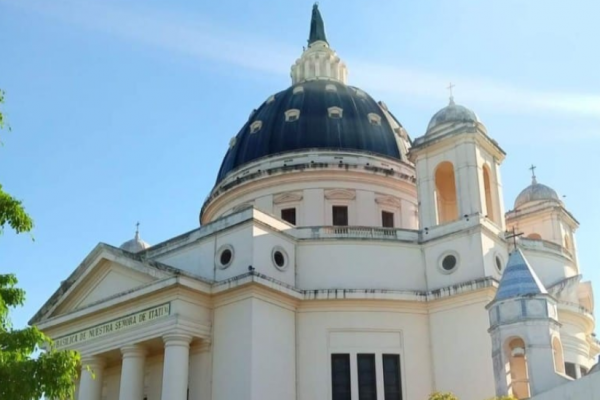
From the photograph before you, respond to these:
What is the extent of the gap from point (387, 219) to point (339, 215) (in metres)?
2.57

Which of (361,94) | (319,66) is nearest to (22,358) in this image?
(361,94)

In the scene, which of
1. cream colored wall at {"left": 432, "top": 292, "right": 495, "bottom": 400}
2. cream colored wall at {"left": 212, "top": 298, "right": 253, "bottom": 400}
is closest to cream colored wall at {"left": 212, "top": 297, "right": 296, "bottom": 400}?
cream colored wall at {"left": 212, "top": 298, "right": 253, "bottom": 400}

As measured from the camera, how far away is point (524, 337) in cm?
2342

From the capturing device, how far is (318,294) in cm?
3186

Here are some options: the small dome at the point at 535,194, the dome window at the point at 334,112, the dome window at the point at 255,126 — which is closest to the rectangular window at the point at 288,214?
the dome window at the point at 334,112

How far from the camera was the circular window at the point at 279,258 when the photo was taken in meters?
32.0

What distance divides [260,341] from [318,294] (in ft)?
11.5

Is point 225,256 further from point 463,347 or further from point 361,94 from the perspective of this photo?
point 361,94

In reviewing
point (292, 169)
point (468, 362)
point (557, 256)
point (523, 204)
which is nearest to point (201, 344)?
point (468, 362)

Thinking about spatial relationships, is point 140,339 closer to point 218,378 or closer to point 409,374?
point 218,378

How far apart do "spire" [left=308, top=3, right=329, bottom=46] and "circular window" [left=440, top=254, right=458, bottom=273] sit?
1125 inches

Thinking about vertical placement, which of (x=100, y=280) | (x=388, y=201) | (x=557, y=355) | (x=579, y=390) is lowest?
(x=579, y=390)

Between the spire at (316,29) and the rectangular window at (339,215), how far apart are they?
2019 cm

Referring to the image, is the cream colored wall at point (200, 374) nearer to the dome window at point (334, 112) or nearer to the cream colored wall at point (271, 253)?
the cream colored wall at point (271, 253)
